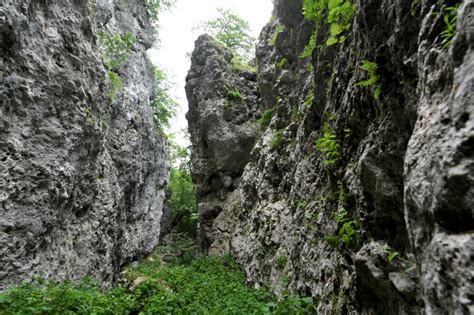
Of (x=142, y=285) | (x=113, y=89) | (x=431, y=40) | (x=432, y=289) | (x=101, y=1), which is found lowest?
(x=142, y=285)

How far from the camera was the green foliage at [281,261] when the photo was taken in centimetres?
843

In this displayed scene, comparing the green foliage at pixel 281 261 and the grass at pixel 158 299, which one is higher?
the green foliage at pixel 281 261

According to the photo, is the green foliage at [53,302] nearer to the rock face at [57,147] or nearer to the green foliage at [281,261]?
the rock face at [57,147]

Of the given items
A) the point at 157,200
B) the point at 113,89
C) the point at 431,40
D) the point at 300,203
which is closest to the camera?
the point at 431,40

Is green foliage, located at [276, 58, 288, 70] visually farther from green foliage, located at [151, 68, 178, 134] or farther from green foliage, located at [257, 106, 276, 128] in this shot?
green foliage, located at [151, 68, 178, 134]

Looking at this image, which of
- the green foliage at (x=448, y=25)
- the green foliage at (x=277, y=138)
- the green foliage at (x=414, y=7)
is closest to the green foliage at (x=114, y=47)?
the green foliage at (x=277, y=138)

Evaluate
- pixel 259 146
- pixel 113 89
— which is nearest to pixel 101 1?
pixel 113 89

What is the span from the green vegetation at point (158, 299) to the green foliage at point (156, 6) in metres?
17.7

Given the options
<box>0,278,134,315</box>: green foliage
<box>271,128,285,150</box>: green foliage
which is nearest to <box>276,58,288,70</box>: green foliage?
<box>271,128,285,150</box>: green foliage

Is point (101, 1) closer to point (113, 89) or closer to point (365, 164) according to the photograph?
point (113, 89)

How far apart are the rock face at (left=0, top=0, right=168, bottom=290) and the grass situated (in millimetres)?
1332

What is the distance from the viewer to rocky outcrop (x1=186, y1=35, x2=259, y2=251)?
1888 cm

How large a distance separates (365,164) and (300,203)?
399cm

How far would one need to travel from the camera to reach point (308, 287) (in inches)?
244
